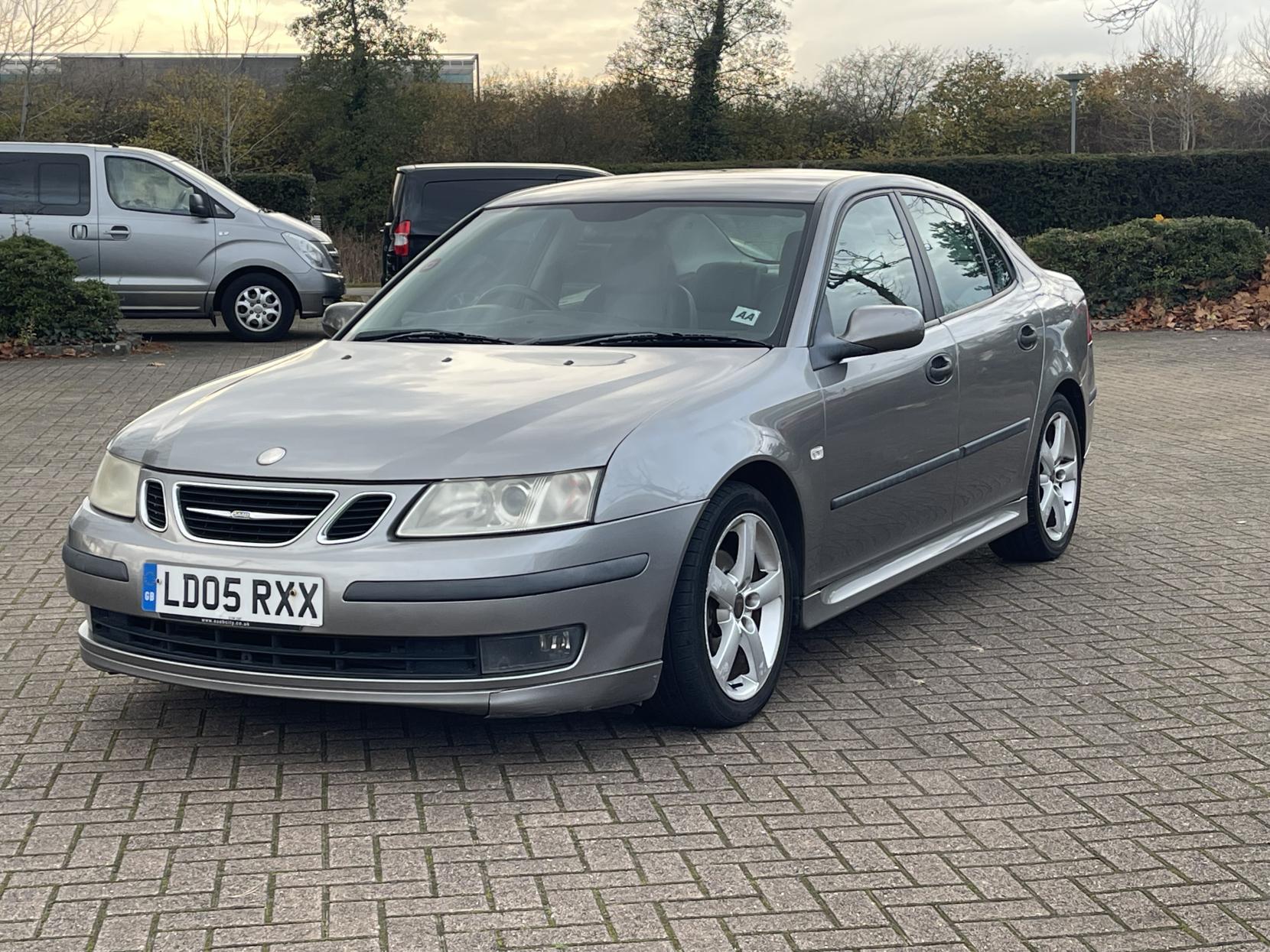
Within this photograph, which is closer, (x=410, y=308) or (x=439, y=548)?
(x=439, y=548)

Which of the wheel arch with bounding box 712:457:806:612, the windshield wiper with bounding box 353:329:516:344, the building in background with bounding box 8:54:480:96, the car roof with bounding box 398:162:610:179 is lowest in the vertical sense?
the wheel arch with bounding box 712:457:806:612

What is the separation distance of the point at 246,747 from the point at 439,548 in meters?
0.92

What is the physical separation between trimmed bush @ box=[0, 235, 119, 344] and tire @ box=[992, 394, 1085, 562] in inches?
422

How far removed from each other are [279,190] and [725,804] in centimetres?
2723

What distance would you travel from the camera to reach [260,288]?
16281 millimetres

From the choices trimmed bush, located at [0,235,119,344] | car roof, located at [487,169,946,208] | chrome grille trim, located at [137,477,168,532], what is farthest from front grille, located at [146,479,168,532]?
trimmed bush, located at [0,235,119,344]

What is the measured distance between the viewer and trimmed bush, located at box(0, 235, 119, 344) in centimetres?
1457

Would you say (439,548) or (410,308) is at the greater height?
(410,308)

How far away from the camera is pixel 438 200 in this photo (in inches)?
A: 653

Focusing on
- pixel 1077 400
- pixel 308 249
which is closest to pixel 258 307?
pixel 308 249

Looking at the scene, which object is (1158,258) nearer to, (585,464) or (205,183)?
(205,183)

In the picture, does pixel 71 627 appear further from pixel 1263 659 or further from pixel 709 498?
pixel 1263 659

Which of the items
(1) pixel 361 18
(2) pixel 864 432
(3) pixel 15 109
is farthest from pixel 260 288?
(1) pixel 361 18

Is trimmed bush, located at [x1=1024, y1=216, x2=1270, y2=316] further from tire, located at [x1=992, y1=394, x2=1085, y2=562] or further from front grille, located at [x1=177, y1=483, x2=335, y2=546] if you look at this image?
front grille, located at [x1=177, y1=483, x2=335, y2=546]
